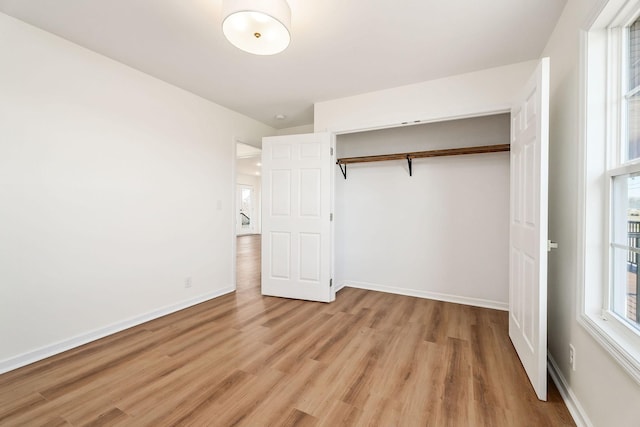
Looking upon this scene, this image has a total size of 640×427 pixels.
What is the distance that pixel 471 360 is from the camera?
209 cm

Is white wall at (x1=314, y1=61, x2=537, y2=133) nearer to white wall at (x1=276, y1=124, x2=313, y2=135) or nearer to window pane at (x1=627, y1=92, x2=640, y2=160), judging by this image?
white wall at (x1=276, y1=124, x2=313, y2=135)

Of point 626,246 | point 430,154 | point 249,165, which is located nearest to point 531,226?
point 626,246

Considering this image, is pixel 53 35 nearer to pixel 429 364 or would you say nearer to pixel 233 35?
pixel 233 35

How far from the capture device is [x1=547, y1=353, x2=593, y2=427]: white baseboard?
1420 millimetres

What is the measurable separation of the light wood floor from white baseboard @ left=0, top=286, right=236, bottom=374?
3.0 inches

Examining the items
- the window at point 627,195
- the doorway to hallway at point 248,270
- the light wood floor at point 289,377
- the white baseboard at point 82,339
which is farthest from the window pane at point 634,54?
the white baseboard at point 82,339

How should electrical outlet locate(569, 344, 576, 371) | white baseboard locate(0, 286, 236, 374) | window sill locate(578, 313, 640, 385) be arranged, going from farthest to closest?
white baseboard locate(0, 286, 236, 374), electrical outlet locate(569, 344, 576, 371), window sill locate(578, 313, 640, 385)

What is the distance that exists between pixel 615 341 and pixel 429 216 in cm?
240

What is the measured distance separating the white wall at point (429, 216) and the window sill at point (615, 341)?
6.17ft

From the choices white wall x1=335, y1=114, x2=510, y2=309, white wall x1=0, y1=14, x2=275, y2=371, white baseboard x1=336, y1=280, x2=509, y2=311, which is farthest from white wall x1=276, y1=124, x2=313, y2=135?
white baseboard x1=336, y1=280, x2=509, y2=311

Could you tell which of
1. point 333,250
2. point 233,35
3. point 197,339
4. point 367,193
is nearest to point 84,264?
point 197,339

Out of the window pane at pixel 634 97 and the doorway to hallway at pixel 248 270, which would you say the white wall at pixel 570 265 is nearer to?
the window pane at pixel 634 97

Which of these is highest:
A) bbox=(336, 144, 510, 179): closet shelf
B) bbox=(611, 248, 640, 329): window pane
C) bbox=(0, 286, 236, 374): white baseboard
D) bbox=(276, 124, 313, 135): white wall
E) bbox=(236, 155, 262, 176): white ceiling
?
bbox=(236, 155, 262, 176): white ceiling

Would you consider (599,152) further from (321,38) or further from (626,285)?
(321,38)
